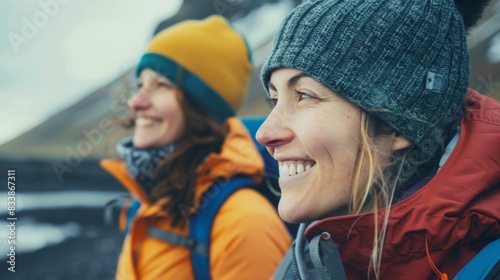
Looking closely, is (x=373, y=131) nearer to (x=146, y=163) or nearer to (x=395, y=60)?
(x=395, y=60)

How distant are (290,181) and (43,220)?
302cm

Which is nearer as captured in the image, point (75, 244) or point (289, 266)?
point (289, 266)

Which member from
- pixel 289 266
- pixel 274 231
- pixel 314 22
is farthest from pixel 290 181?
pixel 274 231

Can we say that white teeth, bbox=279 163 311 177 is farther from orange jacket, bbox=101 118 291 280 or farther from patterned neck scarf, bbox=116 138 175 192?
patterned neck scarf, bbox=116 138 175 192

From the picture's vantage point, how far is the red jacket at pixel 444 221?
1.19m

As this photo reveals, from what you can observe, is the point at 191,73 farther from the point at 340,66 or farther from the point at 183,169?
the point at 340,66

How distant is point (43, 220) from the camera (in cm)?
407

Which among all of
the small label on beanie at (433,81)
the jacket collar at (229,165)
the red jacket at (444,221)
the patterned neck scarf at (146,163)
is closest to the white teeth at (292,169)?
the red jacket at (444,221)

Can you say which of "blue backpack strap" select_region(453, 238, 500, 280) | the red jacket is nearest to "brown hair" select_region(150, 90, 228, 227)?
the red jacket

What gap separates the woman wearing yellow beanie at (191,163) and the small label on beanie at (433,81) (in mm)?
823

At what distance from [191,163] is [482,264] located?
1380mm

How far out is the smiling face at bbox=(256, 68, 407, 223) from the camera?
1325mm

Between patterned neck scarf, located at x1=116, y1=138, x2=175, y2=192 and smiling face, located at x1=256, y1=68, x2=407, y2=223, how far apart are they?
1.11 metres

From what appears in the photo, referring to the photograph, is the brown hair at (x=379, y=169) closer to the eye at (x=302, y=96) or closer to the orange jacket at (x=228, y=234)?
the eye at (x=302, y=96)
